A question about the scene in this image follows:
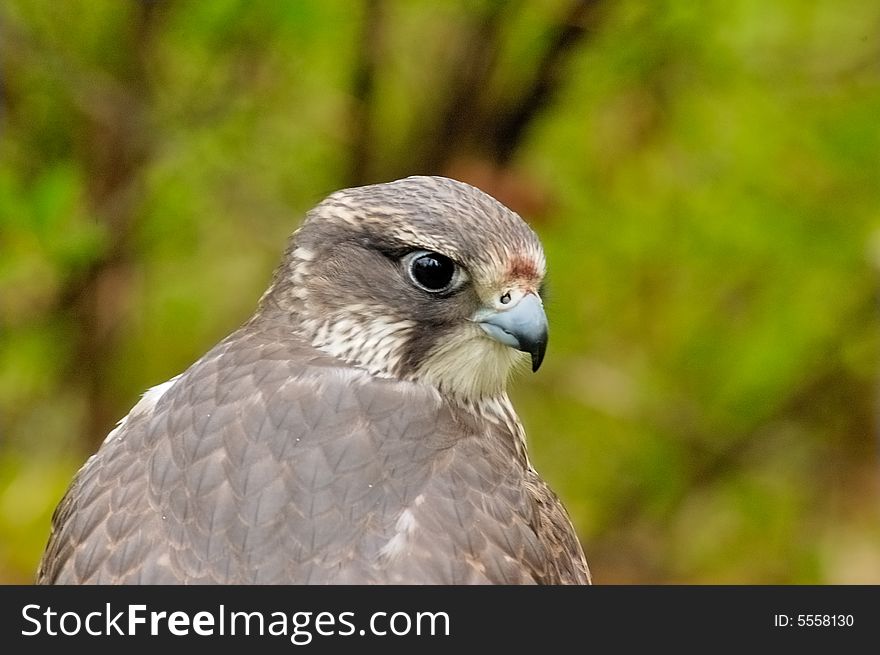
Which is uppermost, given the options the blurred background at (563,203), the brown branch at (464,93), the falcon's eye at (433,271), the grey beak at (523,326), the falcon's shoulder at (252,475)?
the brown branch at (464,93)

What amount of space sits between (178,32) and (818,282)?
2940 millimetres

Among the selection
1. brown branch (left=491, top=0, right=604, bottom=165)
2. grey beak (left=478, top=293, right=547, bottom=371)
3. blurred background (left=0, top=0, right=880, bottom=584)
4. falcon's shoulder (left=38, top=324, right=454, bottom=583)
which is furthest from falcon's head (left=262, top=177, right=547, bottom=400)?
brown branch (left=491, top=0, right=604, bottom=165)

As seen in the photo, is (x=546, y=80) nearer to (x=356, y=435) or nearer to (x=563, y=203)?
(x=563, y=203)

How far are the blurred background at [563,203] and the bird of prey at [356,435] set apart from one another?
4.29ft

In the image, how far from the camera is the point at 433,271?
3883 millimetres

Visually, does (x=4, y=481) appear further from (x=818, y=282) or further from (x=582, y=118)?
(x=818, y=282)

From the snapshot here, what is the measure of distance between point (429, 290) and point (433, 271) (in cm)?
6

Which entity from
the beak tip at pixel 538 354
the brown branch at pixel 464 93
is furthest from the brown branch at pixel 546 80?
the beak tip at pixel 538 354

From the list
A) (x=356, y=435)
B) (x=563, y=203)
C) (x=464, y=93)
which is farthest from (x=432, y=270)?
(x=464, y=93)

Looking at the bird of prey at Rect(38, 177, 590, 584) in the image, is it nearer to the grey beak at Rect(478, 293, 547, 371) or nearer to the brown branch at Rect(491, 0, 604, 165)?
the grey beak at Rect(478, 293, 547, 371)

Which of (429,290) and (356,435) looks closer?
(356,435)

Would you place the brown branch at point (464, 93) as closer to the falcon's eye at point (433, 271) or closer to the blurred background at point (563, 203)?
the blurred background at point (563, 203)

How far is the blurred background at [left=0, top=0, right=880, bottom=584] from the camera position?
5746 mm

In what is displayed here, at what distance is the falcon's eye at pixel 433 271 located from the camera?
12.7ft
